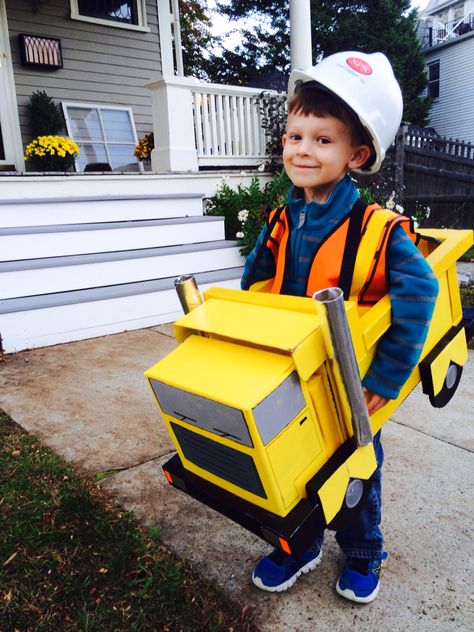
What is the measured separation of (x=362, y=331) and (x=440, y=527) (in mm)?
1022

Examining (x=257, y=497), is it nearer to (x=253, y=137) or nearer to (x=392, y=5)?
(x=253, y=137)

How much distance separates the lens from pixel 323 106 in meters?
1.26

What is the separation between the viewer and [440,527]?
1769mm

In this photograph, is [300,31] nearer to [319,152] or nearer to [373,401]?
[319,152]

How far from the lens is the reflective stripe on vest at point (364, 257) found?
1234 mm

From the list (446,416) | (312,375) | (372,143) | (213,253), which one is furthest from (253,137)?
(312,375)

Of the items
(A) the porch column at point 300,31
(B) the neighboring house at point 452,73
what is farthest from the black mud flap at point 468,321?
(B) the neighboring house at point 452,73

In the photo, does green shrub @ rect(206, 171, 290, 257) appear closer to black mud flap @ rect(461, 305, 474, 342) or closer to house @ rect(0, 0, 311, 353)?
house @ rect(0, 0, 311, 353)

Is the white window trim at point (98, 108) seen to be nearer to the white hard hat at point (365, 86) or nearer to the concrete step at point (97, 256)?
the concrete step at point (97, 256)

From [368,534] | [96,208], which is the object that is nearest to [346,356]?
[368,534]

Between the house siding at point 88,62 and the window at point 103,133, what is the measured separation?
122mm

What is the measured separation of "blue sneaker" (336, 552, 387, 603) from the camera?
1.46 meters

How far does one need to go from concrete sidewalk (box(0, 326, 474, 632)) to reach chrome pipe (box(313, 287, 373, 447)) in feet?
2.06

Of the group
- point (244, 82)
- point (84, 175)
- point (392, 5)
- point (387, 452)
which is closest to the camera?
point (387, 452)
